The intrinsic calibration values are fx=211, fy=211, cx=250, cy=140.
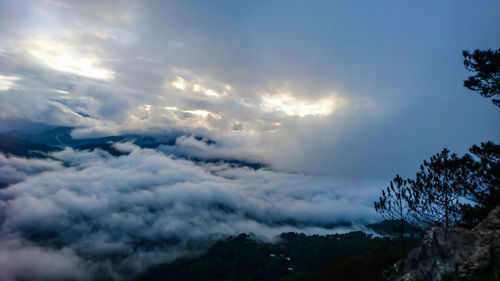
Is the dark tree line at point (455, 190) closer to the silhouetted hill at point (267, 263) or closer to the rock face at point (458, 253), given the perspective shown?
the rock face at point (458, 253)

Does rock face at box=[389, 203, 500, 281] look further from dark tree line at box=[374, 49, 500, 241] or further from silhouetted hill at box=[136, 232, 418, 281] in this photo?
silhouetted hill at box=[136, 232, 418, 281]

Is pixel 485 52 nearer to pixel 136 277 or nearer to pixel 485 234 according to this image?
pixel 485 234

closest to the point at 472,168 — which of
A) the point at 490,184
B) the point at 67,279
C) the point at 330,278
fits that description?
the point at 490,184

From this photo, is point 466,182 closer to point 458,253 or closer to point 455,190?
point 455,190

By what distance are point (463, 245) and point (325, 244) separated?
177m

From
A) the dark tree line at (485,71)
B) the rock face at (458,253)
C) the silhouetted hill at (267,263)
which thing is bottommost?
the silhouetted hill at (267,263)

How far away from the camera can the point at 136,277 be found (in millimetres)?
175500

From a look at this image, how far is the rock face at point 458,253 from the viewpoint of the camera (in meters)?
11.5

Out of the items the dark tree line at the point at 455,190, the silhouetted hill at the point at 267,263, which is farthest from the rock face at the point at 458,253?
the silhouetted hill at the point at 267,263

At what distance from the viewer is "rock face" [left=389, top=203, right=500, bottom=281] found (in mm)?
11508

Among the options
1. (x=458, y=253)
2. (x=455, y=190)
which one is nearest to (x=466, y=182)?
(x=455, y=190)

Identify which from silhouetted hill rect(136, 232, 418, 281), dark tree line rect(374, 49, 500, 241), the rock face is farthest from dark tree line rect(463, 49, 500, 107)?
silhouetted hill rect(136, 232, 418, 281)

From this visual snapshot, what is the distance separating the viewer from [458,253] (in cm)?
1320

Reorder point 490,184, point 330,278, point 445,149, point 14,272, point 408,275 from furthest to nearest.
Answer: point 14,272
point 330,278
point 445,149
point 490,184
point 408,275
